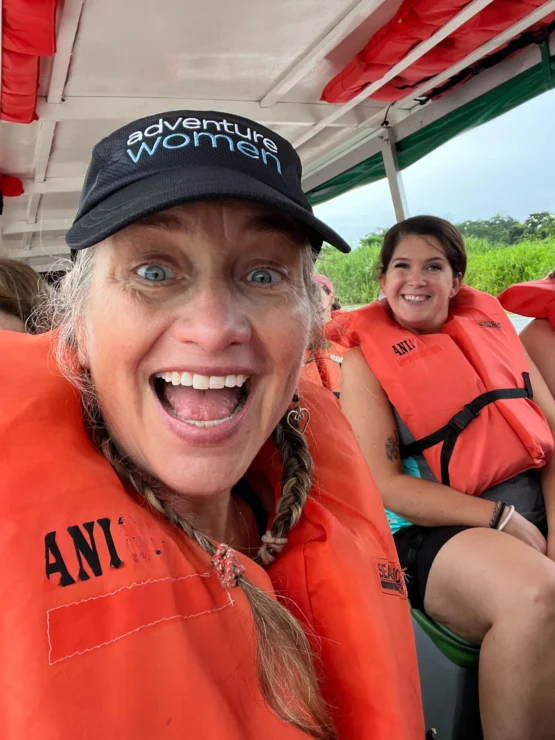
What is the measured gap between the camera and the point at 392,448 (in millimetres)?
2207

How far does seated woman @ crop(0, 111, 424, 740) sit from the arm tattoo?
1.11 meters

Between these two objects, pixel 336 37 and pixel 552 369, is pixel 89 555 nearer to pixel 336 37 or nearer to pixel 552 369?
pixel 552 369

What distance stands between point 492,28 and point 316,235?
247 cm

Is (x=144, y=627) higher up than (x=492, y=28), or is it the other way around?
Result: (x=492, y=28)

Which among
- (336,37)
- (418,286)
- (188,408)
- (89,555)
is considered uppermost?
(336,37)

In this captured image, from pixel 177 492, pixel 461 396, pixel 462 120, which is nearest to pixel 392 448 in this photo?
pixel 461 396

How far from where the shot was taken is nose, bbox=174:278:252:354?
82 centimetres

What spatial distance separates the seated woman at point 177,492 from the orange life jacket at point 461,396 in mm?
1126

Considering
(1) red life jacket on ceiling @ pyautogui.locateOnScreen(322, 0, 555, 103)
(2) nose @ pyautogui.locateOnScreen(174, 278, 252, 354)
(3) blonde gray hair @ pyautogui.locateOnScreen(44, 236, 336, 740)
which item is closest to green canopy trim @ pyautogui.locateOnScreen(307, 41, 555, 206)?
(1) red life jacket on ceiling @ pyautogui.locateOnScreen(322, 0, 555, 103)

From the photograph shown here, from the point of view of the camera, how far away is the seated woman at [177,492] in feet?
2.05

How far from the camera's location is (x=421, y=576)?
1.86 m

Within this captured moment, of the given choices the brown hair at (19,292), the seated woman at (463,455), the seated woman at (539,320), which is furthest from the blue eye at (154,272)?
the seated woman at (539,320)

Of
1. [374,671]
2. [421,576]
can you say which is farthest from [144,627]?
[421,576]

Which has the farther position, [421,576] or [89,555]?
[421,576]
